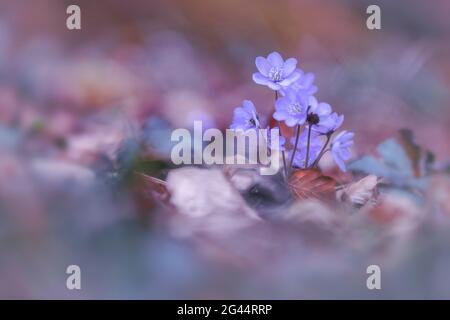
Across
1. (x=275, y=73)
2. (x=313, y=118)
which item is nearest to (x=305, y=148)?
(x=313, y=118)

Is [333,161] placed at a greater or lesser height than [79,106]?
lesser

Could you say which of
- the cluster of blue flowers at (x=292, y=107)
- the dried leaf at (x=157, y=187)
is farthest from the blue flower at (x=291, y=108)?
the dried leaf at (x=157, y=187)

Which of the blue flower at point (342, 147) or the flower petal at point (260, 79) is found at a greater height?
the flower petal at point (260, 79)

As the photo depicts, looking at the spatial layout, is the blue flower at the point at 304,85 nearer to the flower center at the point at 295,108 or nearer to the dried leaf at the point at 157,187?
the flower center at the point at 295,108

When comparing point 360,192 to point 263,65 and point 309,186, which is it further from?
point 263,65
